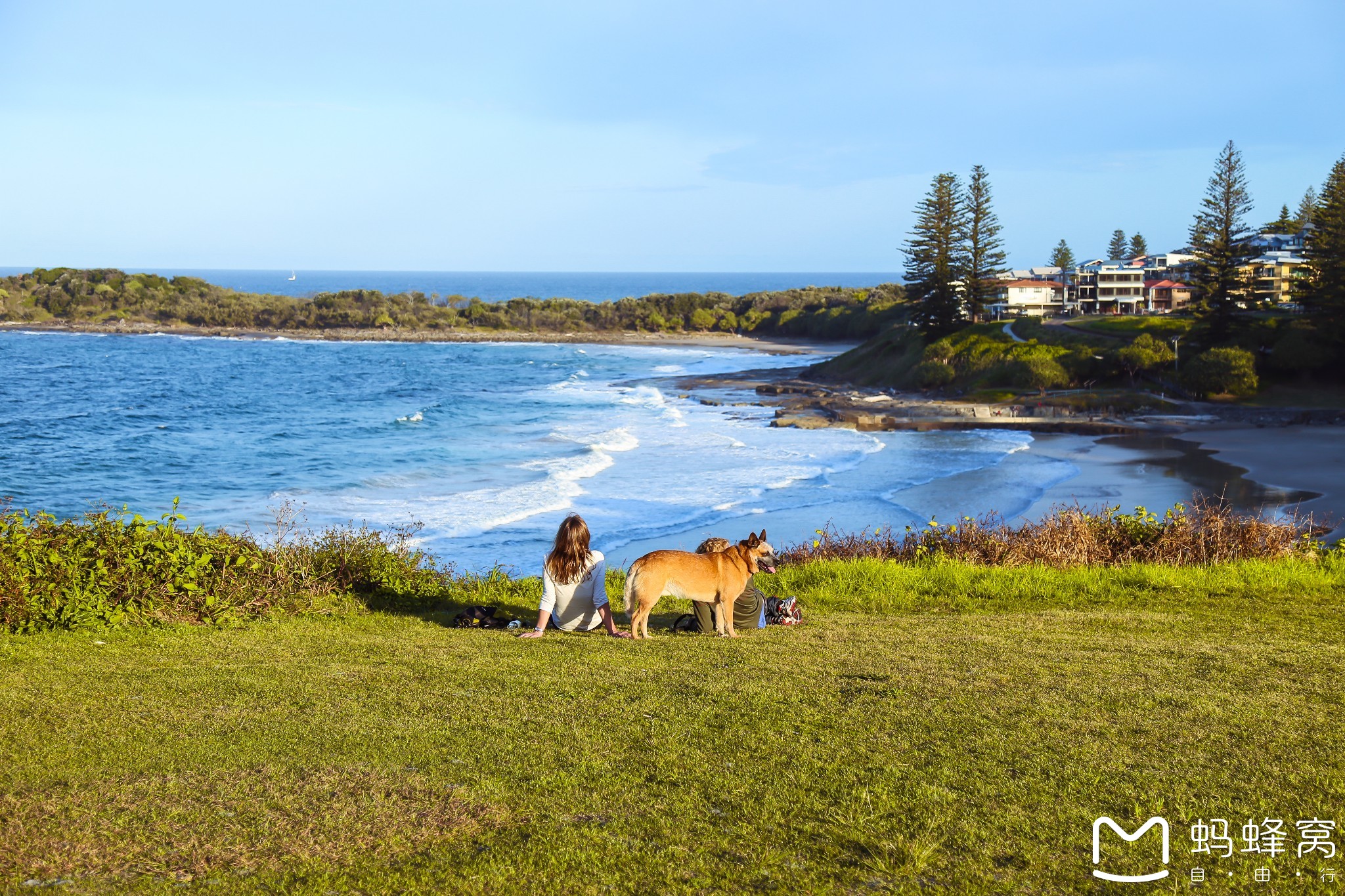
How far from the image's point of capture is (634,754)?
4.91 meters

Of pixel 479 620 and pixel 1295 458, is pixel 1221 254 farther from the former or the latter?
pixel 479 620

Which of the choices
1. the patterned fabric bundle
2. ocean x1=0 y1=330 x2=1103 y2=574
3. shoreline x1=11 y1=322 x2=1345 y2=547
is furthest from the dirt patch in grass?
shoreline x1=11 y1=322 x2=1345 y2=547

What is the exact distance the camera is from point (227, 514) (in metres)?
22.3

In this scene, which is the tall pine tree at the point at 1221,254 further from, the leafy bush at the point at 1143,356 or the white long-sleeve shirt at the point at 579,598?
the white long-sleeve shirt at the point at 579,598

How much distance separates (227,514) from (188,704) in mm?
18058

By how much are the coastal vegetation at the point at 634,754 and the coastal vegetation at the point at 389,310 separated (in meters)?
89.4

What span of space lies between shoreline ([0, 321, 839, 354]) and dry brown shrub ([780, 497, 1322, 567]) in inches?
2935

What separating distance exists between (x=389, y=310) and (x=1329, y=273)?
288 feet

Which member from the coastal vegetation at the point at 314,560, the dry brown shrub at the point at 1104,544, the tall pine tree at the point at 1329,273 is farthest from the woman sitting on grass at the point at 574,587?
the tall pine tree at the point at 1329,273

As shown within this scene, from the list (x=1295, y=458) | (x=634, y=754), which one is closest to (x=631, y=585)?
(x=634, y=754)

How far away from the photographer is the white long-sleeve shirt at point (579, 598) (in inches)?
301

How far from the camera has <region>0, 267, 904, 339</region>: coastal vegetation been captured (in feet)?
335

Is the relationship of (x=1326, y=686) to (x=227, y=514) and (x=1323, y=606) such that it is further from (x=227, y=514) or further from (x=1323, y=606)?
(x=227, y=514)

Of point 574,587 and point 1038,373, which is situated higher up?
point 1038,373
